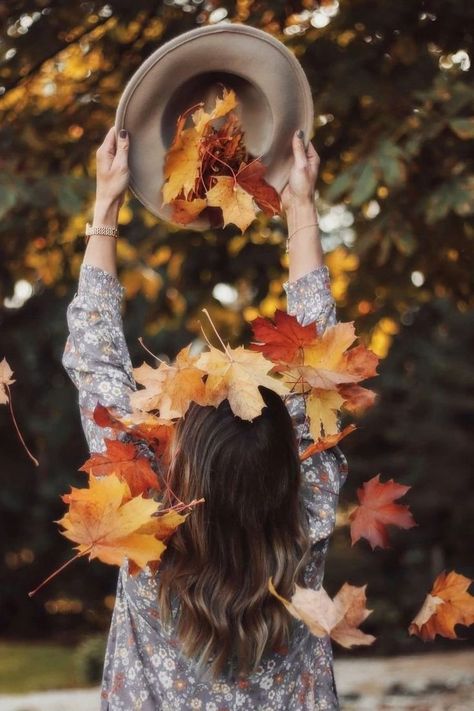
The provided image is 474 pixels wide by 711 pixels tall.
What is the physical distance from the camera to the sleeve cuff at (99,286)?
1943 mm

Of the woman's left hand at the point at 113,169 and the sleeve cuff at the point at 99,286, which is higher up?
the woman's left hand at the point at 113,169

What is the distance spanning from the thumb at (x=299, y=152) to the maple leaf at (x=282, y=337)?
430 millimetres

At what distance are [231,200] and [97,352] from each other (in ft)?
1.53

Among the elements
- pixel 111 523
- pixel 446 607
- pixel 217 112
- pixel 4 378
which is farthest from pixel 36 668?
pixel 111 523

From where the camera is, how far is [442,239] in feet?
14.2

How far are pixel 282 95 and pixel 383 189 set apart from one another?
6.40 ft

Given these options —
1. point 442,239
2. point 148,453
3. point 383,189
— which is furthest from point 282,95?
point 442,239

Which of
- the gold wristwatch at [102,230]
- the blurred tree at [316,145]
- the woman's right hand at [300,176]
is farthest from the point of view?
the blurred tree at [316,145]

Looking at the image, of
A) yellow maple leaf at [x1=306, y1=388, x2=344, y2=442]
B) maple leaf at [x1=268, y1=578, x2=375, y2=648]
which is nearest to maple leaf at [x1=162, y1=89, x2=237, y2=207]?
yellow maple leaf at [x1=306, y1=388, x2=344, y2=442]

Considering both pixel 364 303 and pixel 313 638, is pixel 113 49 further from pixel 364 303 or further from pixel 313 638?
pixel 313 638

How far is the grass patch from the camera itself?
8609 millimetres

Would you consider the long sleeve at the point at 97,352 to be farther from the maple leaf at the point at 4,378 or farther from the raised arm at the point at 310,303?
the raised arm at the point at 310,303

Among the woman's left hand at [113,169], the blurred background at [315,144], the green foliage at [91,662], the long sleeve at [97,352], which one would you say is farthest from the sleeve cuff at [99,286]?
the green foliage at [91,662]

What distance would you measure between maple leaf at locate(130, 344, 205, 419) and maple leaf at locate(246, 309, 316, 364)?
6.0 inches
